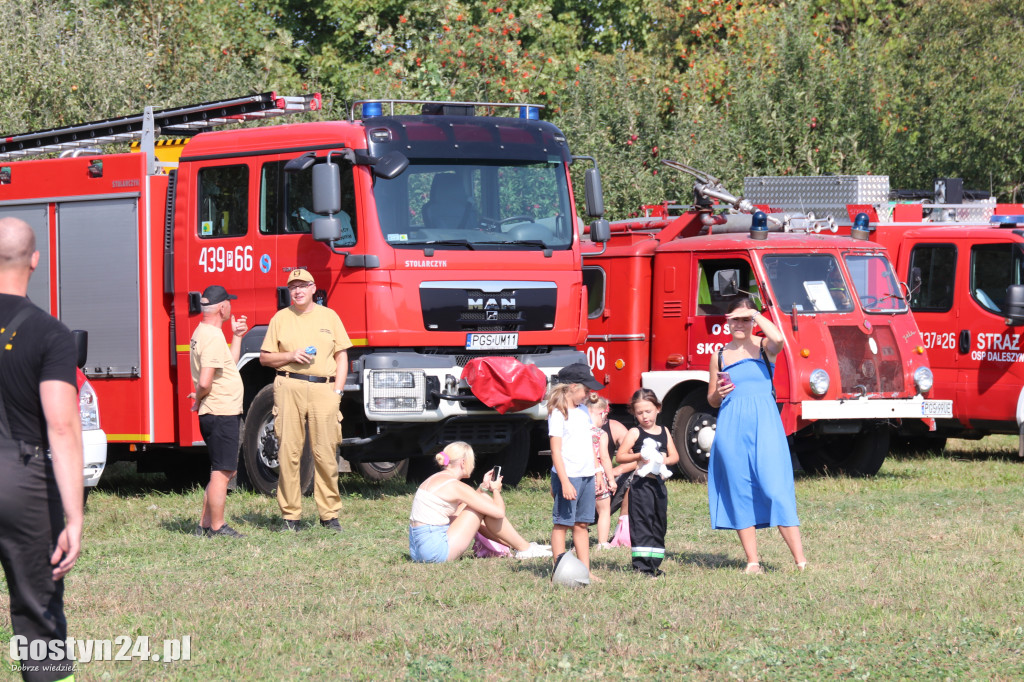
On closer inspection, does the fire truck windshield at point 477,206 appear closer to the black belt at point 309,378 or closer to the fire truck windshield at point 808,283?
the black belt at point 309,378

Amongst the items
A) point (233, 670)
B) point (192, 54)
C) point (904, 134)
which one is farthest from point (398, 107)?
point (233, 670)

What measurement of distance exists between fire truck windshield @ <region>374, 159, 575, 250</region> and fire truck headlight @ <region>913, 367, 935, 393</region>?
3.69 m

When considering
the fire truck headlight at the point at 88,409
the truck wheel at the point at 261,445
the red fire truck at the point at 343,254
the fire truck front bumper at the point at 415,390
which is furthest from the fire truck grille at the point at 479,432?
the fire truck headlight at the point at 88,409

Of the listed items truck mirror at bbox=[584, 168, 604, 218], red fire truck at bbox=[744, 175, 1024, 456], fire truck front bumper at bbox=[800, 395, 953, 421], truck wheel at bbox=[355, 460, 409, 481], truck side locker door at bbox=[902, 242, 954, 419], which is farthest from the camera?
truck side locker door at bbox=[902, 242, 954, 419]

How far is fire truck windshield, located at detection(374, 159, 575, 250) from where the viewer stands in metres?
Answer: 11.7

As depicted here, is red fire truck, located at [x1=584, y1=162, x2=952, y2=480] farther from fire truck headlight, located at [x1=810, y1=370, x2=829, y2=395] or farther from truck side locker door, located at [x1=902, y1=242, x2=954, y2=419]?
truck side locker door, located at [x1=902, y1=242, x2=954, y2=419]

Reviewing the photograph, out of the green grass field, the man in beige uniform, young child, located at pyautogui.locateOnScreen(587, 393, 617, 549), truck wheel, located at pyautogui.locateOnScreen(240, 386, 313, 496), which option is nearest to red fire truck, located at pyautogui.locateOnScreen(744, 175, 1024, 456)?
the green grass field

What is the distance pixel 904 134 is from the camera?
23.0 metres

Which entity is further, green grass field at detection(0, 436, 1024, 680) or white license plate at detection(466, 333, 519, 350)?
white license plate at detection(466, 333, 519, 350)

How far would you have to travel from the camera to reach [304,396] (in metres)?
10.4

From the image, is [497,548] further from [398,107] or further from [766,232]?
[398,107]

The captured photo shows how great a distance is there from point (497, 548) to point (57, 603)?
4.60 meters

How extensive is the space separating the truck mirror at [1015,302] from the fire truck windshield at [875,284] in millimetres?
1224

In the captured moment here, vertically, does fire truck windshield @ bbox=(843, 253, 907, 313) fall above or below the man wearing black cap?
above
